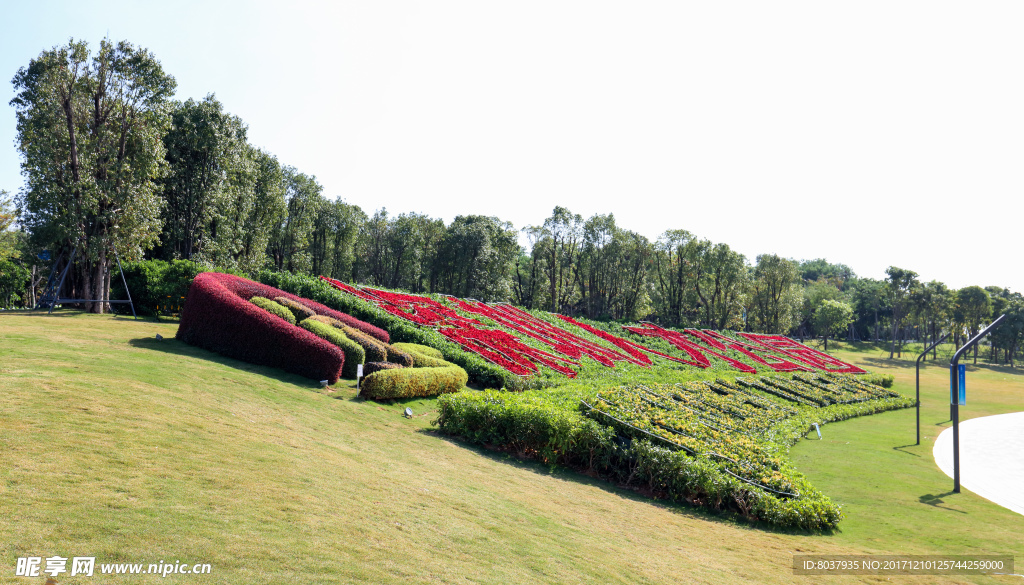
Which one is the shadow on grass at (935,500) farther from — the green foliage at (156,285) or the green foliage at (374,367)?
the green foliage at (156,285)

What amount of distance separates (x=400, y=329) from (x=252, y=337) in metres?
5.65

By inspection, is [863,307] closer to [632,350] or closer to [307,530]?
[632,350]

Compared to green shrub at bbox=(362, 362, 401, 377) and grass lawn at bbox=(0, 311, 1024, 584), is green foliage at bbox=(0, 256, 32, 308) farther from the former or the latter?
green shrub at bbox=(362, 362, 401, 377)

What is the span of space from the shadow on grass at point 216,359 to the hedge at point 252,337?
8.5 inches

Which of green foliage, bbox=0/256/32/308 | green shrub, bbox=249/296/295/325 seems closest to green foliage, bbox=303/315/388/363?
green shrub, bbox=249/296/295/325

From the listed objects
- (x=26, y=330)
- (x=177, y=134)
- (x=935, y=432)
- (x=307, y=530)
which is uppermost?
(x=177, y=134)

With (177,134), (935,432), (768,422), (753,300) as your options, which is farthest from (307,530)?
(753,300)

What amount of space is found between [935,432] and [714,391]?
7571mm

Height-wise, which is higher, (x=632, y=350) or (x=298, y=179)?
(x=298, y=179)

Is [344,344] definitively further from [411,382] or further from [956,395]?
[956,395]

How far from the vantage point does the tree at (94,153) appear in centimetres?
1942

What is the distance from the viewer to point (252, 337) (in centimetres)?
1408

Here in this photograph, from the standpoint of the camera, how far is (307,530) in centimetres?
527

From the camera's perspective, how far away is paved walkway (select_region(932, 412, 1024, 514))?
478 inches
